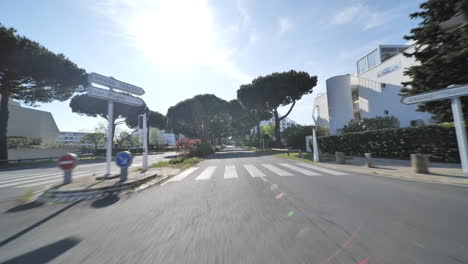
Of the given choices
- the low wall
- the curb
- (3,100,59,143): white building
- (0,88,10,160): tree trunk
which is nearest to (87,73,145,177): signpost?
the curb

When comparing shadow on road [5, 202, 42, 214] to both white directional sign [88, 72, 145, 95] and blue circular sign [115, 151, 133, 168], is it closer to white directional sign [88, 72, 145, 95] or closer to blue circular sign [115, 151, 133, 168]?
blue circular sign [115, 151, 133, 168]

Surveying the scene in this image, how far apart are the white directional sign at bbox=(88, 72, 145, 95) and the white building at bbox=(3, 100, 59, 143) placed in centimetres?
4296

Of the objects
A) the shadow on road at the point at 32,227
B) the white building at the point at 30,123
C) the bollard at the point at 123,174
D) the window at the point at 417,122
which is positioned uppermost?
the white building at the point at 30,123

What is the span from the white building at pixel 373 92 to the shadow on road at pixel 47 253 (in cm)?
2054

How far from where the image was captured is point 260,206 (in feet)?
11.0

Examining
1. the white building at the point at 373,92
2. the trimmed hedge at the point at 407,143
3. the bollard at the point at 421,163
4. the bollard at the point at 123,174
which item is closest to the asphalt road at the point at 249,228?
the bollard at the point at 123,174

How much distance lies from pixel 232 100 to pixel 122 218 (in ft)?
112

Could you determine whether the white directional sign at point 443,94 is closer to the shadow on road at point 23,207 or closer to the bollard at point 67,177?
the shadow on road at point 23,207

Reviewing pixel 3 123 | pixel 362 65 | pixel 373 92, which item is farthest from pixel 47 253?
pixel 362 65

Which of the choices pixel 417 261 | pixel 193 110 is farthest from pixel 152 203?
pixel 193 110

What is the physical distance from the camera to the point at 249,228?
2.46 m

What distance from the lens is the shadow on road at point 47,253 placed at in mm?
1836

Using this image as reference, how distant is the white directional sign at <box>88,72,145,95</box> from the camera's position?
5.80 m

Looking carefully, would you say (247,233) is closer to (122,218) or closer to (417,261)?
(417,261)
